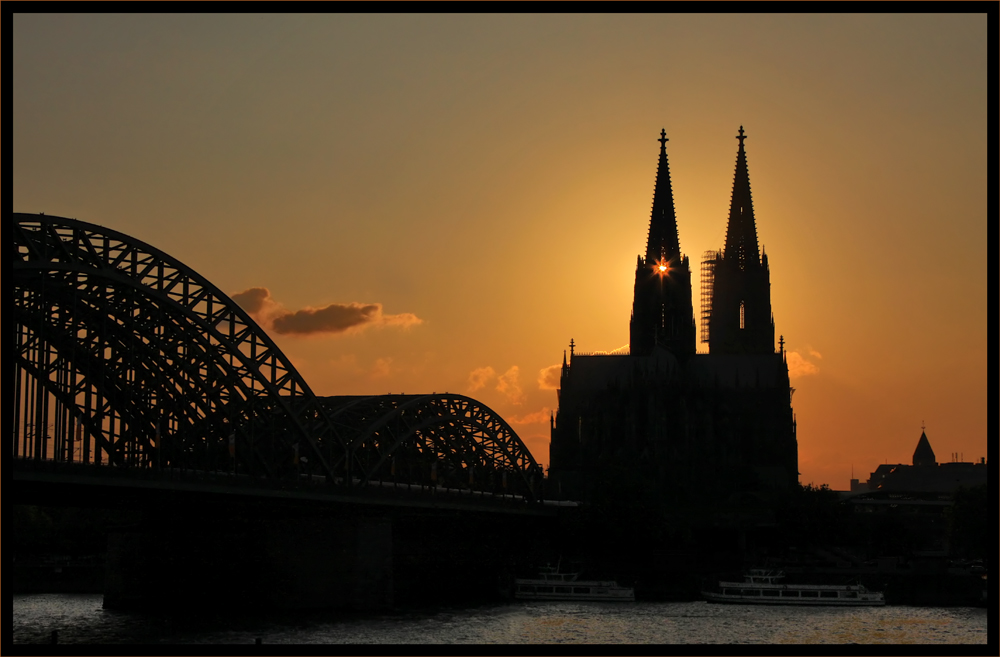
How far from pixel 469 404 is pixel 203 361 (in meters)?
43.9

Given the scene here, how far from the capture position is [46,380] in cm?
6762

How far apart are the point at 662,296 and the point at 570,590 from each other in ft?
280

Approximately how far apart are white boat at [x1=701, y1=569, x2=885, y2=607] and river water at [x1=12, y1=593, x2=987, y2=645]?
9.98ft

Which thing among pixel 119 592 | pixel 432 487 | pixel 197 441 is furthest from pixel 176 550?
pixel 432 487

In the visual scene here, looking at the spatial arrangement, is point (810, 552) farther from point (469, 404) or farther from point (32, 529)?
point (32, 529)

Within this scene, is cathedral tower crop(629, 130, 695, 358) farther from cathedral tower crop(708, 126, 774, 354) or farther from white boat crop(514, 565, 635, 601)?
white boat crop(514, 565, 635, 601)

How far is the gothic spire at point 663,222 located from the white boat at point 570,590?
8486 cm

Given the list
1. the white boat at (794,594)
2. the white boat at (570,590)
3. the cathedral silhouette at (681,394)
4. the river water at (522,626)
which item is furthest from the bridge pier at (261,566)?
the cathedral silhouette at (681,394)

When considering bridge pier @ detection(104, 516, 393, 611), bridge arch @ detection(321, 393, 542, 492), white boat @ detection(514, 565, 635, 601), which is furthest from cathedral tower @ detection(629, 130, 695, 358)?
bridge pier @ detection(104, 516, 393, 611)

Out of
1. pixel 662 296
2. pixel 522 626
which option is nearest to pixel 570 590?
pixel 522 626

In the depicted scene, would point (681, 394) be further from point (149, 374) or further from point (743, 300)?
point (149, 374)

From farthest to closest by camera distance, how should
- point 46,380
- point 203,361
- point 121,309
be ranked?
point 203,361, point 121,309, point 46,380

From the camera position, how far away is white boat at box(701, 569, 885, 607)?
328 ft

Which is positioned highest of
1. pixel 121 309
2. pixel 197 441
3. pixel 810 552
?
Answer: pixel 121 309
